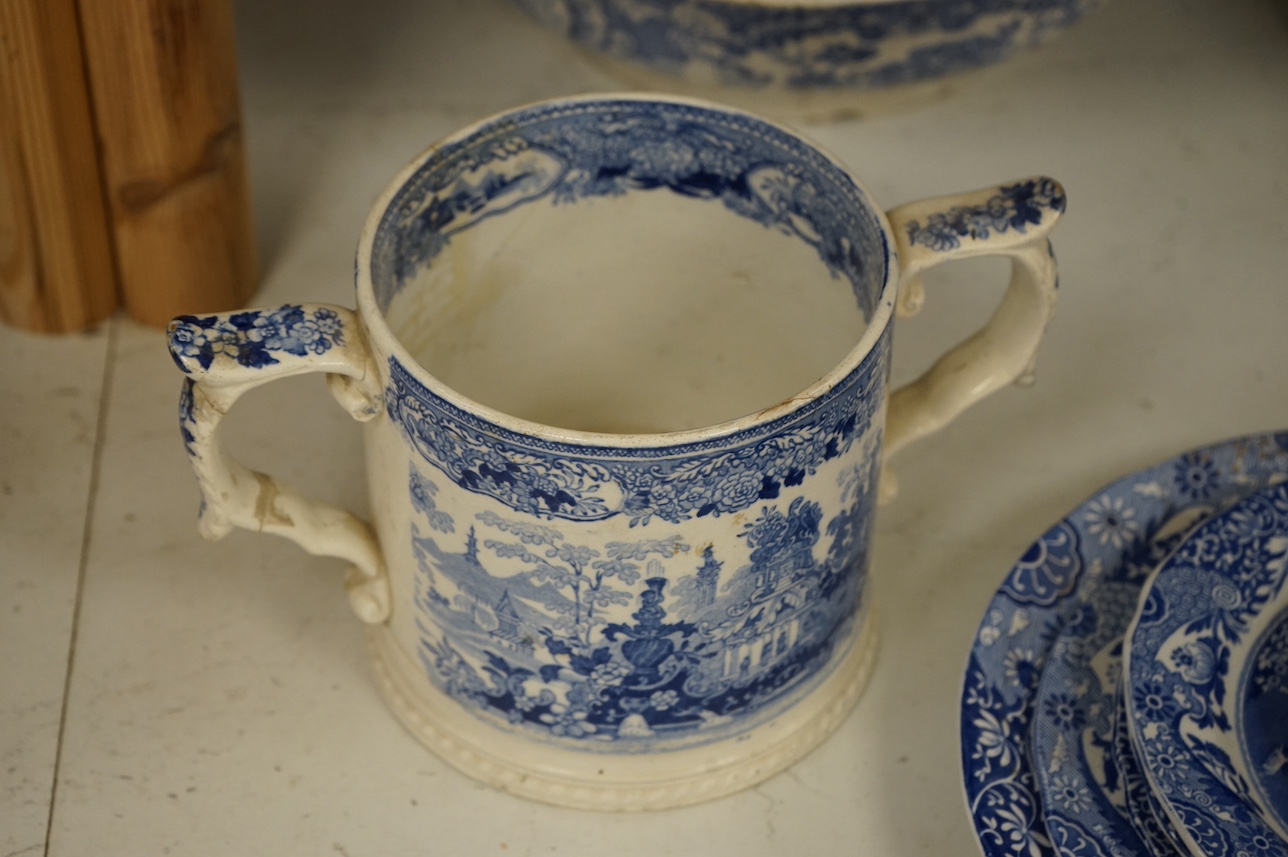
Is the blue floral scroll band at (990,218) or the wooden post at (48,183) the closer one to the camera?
the blue floral scroll band at (990,218)

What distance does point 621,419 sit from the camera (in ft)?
2.21

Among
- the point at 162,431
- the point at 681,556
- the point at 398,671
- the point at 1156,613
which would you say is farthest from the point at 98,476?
the point at 1156,613

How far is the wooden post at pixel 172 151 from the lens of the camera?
25.1 inches

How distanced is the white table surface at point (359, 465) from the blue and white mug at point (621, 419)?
0.03 meters

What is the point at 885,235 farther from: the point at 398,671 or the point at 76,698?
the point at 76,698

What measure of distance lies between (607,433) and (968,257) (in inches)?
5.5

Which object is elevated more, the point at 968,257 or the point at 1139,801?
the point at 968,257

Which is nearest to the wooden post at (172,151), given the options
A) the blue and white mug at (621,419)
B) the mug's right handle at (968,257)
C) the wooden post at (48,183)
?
the wooden post at (48,183)

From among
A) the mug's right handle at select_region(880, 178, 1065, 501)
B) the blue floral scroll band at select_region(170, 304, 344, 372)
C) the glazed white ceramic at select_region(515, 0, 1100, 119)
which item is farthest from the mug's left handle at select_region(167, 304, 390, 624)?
the glazed white ceramic at select_region(515, 0, 1100, 119)

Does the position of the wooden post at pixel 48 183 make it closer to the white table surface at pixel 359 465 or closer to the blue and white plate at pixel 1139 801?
the white table surface at pixel 359 465

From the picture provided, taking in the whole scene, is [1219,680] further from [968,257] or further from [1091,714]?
[968,257]

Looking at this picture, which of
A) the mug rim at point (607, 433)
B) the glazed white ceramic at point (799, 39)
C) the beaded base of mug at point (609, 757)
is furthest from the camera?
the glazed white ceramic at point (799, 39)

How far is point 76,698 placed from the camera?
0.60 m

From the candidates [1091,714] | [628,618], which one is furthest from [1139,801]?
[628,618]
